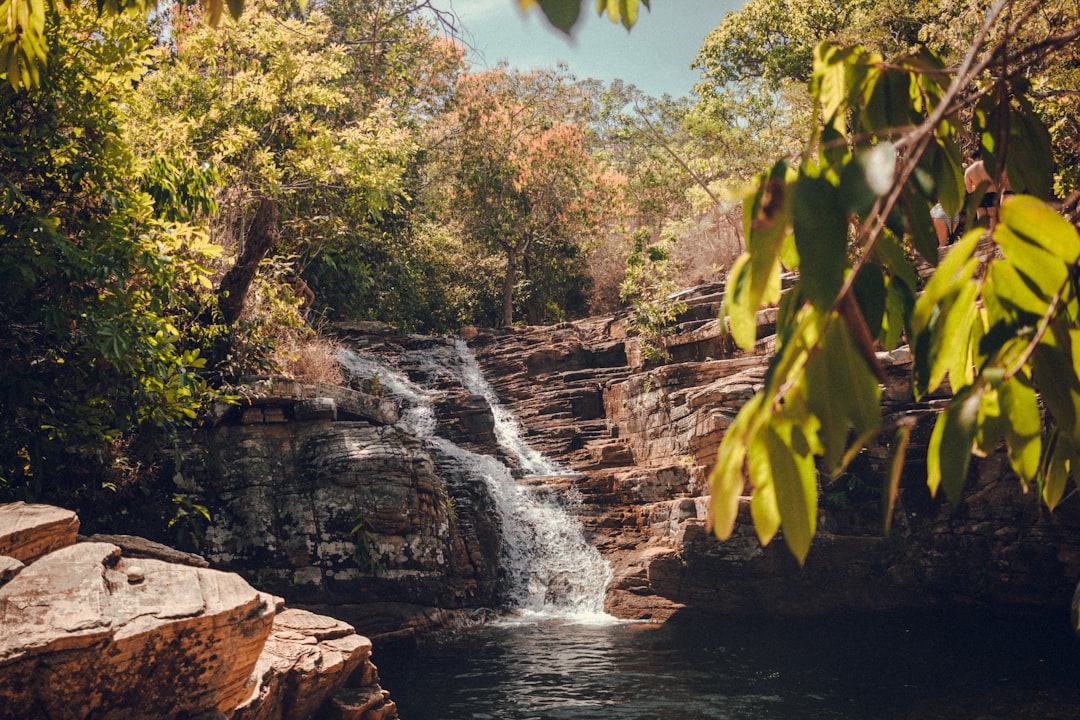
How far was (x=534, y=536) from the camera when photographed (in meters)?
14.0

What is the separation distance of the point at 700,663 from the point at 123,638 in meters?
6.82

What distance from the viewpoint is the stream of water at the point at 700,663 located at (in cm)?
791

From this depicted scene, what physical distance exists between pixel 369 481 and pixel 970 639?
8280mm

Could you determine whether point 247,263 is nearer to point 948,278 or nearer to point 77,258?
point 77,258

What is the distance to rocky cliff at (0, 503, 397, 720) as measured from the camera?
453cm

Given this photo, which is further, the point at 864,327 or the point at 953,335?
the point at 953,335

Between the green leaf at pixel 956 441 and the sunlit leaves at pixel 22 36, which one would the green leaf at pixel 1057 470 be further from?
the sunlit leaves at pixel 22 36

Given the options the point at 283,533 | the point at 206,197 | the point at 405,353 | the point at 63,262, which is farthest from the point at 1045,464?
the point at 405,353

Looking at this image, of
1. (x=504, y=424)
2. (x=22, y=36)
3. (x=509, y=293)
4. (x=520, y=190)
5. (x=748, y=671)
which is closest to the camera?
(x=22, y=36)

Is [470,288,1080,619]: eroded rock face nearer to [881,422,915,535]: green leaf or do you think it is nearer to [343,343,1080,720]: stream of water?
[343,343,1080,720]: stream of water

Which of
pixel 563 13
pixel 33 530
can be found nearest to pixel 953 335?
pixel 563 13

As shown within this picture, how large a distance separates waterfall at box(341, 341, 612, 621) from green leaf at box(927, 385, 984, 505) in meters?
12.1

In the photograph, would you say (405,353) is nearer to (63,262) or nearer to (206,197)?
(206,197)

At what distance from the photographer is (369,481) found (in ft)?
36.8
